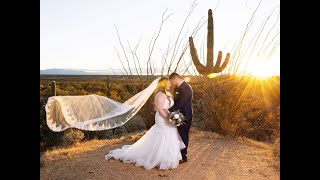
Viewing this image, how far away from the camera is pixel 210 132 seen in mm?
10914

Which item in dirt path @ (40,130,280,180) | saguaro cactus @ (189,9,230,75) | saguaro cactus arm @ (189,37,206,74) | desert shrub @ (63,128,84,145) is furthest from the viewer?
saguaro cactus @ (189,9,230,75)

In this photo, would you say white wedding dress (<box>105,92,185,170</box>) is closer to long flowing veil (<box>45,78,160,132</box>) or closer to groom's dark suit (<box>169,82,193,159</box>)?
groom's dark suit (<box>169,82,193,159</box>)

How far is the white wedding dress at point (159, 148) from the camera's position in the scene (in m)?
7.02

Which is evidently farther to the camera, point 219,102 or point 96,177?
point 219,102

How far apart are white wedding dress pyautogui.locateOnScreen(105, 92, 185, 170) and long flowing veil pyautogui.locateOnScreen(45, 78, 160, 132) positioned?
659mm

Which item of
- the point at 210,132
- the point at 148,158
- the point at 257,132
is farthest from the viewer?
the point at 257,132

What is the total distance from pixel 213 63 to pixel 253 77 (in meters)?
1.25

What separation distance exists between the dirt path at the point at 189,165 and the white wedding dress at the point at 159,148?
→ 137 mm

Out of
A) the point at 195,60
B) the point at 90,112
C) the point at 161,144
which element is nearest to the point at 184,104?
the point at 161,144

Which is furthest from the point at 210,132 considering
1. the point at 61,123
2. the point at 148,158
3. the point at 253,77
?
the point at 61,123

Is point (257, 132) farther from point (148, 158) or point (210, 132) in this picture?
point (148, 158)

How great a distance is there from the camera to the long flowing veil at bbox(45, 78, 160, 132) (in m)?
7.36

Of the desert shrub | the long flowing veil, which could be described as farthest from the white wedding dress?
the desert shrub

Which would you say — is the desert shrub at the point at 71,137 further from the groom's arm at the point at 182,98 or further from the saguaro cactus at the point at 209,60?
the groom's arm at the point at 182,98
